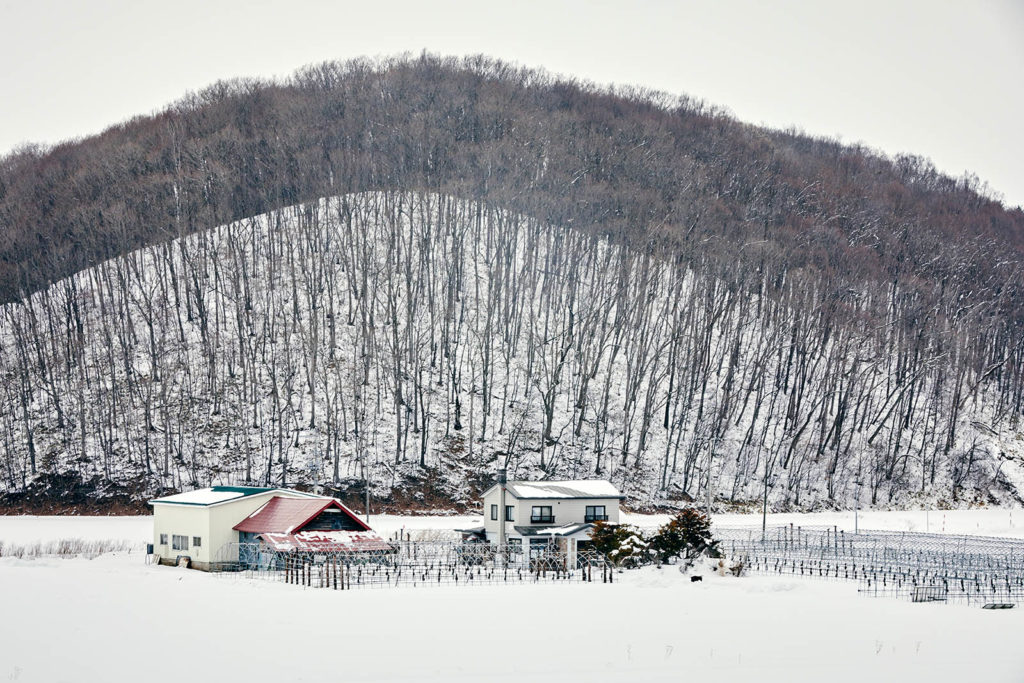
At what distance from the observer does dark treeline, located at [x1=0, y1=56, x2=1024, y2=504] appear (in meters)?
66.6

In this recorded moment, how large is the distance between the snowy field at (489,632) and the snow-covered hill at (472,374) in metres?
29.8

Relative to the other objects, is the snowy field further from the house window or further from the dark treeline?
the dark treeline

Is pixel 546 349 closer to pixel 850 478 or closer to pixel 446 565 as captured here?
pixel 850 478

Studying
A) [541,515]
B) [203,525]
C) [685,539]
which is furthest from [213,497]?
[685,539]

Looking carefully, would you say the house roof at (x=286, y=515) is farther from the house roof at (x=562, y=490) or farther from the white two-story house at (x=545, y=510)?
the house roof at (x=562, y=490)

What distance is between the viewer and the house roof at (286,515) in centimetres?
3984

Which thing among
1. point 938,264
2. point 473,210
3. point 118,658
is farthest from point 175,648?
point 938,264

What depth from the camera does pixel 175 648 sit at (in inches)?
858

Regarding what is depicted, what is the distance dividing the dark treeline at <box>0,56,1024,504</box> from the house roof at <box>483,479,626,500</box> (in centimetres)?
1779

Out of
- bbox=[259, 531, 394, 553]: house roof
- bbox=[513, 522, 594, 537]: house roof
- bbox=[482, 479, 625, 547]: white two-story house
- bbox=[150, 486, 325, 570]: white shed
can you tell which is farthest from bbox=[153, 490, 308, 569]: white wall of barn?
bbox=[513, 522, 594, 537]: house roof

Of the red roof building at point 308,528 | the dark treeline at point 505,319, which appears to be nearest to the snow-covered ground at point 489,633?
the red roof building at point 308,528

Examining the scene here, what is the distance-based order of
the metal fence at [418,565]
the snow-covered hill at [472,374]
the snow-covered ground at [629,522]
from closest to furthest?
the metal fence at [418,565]
the snow-covered ground at [629,522]
the snow-covered hill at [472,374]

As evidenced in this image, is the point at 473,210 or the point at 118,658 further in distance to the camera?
the point at 473,210

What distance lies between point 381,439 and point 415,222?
25476 mm
